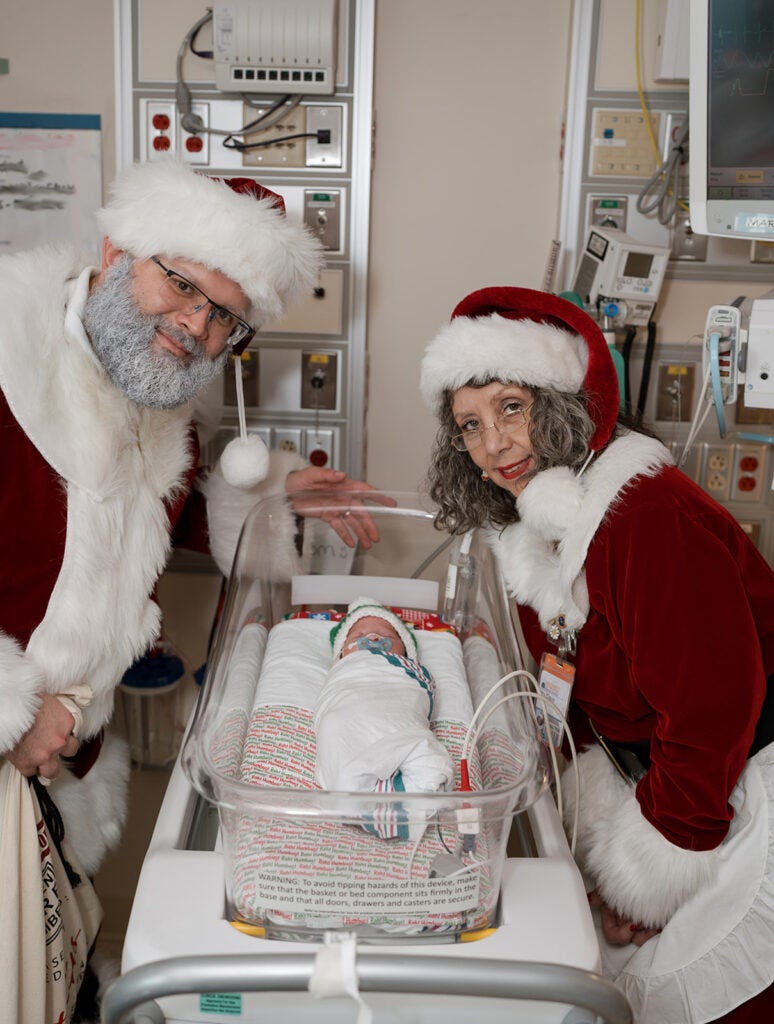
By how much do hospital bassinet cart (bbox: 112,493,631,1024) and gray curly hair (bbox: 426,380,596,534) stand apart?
16.0 inches

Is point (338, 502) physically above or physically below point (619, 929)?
above

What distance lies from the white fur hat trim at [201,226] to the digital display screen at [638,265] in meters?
0.93

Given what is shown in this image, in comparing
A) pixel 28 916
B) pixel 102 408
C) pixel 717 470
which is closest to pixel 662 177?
pixel 717 470

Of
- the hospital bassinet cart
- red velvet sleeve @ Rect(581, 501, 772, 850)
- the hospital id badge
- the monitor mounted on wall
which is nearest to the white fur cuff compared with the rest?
the hospital bassinet cart

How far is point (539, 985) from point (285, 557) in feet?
4.04

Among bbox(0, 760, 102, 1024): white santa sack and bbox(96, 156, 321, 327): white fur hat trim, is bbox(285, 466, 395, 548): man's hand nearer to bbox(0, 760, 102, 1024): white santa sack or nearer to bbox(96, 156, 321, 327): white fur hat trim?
bbox(96, 156, 321, 327): white fur hat trim

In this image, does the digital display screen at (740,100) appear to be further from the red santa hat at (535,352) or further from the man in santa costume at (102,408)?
the man in santa costume at (102,408)

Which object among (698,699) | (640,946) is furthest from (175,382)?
(640,946)

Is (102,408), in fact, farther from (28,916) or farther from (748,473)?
(748,473)

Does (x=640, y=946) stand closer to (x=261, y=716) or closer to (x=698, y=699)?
(x=698, y=699)

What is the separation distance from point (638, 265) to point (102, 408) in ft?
4.49

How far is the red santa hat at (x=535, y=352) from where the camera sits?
5.06ft

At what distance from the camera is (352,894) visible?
3.50ft

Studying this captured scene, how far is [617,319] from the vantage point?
7.41 ft
